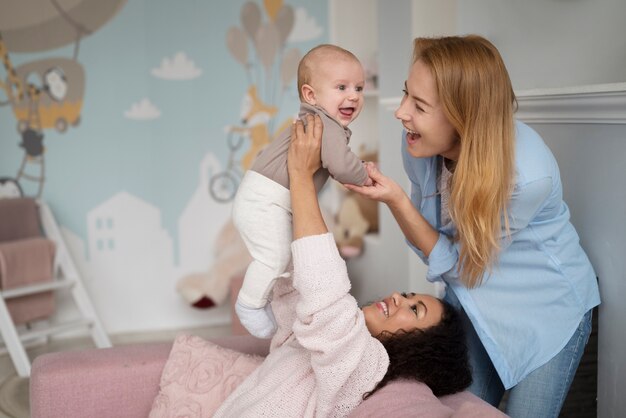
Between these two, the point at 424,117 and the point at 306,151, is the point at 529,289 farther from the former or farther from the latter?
the point at 306,151

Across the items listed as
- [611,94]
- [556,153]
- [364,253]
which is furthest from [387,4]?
[611,94]

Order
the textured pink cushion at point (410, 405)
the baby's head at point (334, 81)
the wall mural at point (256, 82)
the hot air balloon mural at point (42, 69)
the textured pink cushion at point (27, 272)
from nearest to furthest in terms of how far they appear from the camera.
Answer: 1. the textured pink cushion at point (410, 405)
2. the baby's head at point (334, 81)
3. the textured pink cushion at point (27, 272)
4. the hot air balloon mural at point (42, 69)
5. the wall mural at point (256, 82)

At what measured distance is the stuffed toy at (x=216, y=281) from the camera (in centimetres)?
376

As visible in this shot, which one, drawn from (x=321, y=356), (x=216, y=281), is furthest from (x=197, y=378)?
(x=216, y=281)

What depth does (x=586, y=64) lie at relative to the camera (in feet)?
7.08

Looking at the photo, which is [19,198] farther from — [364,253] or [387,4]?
[387,4]

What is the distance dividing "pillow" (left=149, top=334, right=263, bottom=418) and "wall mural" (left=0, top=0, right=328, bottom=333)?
1758 mm

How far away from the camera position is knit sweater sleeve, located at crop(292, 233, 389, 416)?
150cm

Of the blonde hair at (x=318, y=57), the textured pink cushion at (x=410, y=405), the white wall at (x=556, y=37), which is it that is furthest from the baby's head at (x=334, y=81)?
the white wall at (x=556, y=37)

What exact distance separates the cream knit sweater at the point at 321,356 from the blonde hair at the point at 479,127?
1.13ft

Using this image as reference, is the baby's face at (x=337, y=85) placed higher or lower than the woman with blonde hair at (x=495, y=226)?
higher

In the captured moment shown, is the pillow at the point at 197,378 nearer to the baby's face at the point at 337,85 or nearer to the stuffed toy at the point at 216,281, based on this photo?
the baby's face at the point at 337,85

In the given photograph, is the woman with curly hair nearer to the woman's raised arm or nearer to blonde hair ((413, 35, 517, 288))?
the woman's raised arm

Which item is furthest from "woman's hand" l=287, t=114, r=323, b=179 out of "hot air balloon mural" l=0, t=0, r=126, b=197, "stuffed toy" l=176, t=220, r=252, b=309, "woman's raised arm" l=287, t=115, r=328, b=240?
"hot air balloon mural" l=0, t=0, r=126, b=197
